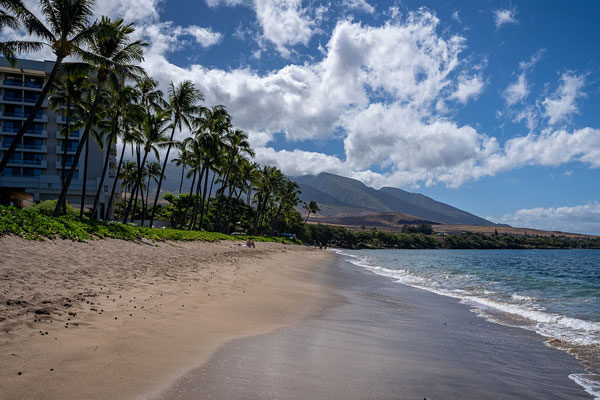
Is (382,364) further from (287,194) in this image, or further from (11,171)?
(287,194)

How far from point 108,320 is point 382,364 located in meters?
4.79

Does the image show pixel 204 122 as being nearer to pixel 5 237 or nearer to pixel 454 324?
pixel 5 237

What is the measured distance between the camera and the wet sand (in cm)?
457

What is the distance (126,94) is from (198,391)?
31.1 metres

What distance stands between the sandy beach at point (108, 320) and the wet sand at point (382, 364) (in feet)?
1.91

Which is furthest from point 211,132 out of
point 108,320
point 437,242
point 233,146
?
point 437,242

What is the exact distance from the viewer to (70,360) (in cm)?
448

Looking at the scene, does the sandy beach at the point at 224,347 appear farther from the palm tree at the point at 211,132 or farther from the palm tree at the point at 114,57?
the palm tree at the point at 211,132

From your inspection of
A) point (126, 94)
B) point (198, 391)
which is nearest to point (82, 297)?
point (198, 391)

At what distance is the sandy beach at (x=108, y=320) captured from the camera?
410 cm

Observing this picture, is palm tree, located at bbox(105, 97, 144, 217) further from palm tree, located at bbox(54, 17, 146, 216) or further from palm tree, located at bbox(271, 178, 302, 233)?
palm tree, located at bbox(271, 178, 302, 233)

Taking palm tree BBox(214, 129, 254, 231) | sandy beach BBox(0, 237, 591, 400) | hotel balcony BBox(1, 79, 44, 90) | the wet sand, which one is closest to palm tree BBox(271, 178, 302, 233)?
palm tree BBox(214, 129, 254, 231)

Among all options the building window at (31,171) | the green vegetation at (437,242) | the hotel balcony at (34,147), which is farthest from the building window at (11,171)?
the green vegetation at (437,242)

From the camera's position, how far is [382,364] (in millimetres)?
5961
